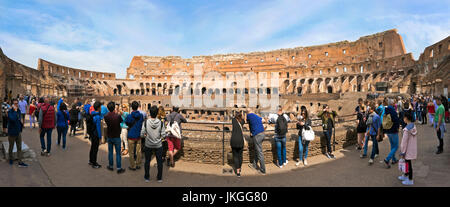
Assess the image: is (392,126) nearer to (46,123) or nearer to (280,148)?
(280,148)

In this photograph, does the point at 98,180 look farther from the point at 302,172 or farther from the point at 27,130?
the point at 27,130

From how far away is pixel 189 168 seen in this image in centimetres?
500

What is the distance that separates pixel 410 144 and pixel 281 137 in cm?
255

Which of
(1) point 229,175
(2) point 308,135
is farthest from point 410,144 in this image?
(1) point 229,175

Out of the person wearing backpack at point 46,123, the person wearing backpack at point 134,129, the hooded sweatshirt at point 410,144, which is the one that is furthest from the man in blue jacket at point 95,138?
the hooded sweatshirt at point 410,144

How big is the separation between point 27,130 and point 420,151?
15272mm

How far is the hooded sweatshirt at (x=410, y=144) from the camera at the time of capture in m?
3.76

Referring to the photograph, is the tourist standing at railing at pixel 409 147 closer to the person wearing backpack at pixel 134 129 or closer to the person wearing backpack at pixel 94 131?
the person wearing backpack at pixel 134 129

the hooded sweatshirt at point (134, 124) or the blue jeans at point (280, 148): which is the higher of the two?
the hooded sweatshirt at point (134, 124)

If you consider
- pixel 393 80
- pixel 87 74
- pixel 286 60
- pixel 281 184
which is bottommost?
pixel 281 184

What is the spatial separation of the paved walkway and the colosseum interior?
224 centimetres

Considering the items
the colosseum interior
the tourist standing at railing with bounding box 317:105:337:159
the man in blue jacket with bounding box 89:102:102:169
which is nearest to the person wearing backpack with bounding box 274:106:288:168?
the tourist standing at railing with bounding box 317:105:337:159

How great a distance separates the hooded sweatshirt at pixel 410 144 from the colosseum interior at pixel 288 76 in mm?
3077
